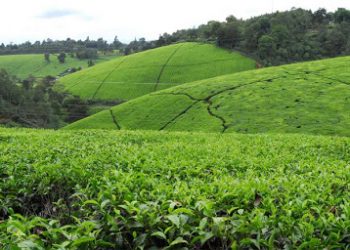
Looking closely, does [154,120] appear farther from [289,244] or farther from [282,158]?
[289,244]

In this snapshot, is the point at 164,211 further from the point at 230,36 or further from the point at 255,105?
the point at 230,36

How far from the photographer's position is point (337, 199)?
4.65 m

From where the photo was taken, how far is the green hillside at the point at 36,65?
139m

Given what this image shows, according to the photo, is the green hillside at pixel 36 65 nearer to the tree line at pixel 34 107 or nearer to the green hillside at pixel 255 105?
the tree line at pixel 34 107

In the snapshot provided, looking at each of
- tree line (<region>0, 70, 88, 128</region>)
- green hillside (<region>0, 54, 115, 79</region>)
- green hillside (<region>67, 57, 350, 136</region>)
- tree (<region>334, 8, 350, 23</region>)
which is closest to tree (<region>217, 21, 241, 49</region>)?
tree (<region>334, 8, 350, 23</region>)

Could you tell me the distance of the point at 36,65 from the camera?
145 metres

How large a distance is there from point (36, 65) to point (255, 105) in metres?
112

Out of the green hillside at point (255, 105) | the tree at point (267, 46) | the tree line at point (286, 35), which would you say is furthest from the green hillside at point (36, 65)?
the green hillside at point (255, 105)

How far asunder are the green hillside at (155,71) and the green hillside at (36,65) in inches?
1541

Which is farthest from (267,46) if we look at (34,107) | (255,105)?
(34,107)

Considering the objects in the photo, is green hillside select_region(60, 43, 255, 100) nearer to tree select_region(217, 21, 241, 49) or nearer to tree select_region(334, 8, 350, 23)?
tree select_region(217, 21, 241, 49)

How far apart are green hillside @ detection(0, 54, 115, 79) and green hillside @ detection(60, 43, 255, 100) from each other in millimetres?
39153

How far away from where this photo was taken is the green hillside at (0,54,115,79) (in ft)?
456

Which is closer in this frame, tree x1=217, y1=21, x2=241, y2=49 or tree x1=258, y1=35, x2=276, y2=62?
tree x1=258, y1=35, x2=276, y2=62
